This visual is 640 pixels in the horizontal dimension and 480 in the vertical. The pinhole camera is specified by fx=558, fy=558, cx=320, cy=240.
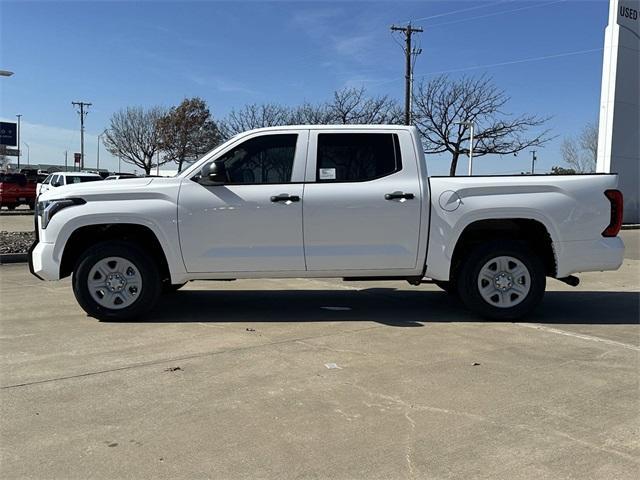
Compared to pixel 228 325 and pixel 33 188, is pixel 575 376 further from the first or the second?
pixel 33 188

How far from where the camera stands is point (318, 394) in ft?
13.3

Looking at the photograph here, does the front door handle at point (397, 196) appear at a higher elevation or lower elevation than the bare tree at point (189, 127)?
lower

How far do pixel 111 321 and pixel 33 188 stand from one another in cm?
2534

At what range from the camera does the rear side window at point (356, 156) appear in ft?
19.8

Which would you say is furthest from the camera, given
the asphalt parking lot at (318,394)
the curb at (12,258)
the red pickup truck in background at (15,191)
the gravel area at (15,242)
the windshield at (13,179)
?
the windshield at (13,179)

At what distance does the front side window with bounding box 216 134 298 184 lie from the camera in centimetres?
599

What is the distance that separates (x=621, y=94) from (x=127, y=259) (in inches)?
888

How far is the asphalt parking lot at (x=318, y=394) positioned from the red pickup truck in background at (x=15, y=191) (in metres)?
23.2

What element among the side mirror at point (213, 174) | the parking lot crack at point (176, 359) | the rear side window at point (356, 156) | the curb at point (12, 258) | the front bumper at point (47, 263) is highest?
the rear side window at point (356, 156)

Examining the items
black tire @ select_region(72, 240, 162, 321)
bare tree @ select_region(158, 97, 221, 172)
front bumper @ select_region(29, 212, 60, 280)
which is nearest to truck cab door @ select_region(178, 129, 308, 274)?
black tire @ select_region(72, 240, 162, 321)

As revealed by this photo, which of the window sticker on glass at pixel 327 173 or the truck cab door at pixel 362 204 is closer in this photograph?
the truck cab door at pixel 362 204

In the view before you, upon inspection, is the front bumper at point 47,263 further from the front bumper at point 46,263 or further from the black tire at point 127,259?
the black tire at point 127,259

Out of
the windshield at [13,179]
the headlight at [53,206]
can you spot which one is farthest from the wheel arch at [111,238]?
the windshield at [13,179]

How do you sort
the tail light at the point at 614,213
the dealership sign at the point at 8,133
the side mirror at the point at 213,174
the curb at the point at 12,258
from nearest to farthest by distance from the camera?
the side mirror at the point at 213,174
the tail light at the point at 614,213
the curb at the point at 12,258
the dealership sign at the point at 8,133
